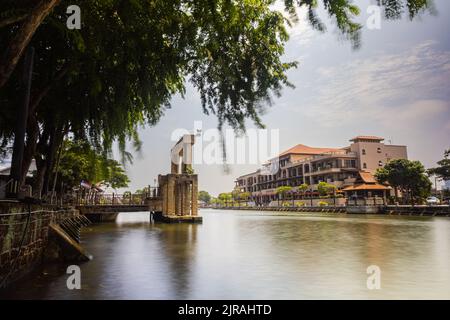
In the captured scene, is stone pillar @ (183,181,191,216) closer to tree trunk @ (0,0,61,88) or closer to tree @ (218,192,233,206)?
tree trunk @ (0,0,61,88)

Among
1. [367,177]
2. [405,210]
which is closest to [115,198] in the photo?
[405,210]

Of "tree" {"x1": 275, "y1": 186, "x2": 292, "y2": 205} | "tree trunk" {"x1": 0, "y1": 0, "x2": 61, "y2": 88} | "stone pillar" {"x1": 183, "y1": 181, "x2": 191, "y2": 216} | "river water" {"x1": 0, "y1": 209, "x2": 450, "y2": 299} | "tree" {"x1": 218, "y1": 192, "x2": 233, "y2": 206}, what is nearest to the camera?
"tree trunk" {"x1": 0, "y1": 0, "x2": 61, "y2": 88}

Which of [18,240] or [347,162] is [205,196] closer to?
[347,162]

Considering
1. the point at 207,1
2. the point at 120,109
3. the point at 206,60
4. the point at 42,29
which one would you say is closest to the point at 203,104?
the point at 206,60

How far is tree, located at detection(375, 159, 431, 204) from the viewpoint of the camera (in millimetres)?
49250

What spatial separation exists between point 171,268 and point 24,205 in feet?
16.1

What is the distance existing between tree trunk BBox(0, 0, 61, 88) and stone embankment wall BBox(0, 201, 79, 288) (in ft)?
7.48

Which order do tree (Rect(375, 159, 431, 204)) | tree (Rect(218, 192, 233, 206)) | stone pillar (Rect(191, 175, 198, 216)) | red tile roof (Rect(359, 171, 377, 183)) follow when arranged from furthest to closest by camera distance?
tree (Rect(218, 192, 233, 206)) → red tile roof (Rect(359, 171, 377, 183)) → tree (Rect(375, 159, 431, 204)) → stone pillar (Rect(191, 175, 198, 216))

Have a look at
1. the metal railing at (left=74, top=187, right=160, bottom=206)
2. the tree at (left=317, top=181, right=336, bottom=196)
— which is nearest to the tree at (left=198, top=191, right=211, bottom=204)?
the tree at (left=317, top=181, right=336, bottom=196)

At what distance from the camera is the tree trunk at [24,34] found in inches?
175

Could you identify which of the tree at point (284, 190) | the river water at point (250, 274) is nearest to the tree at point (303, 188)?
the tree at point (284, 190)

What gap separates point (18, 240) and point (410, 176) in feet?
173

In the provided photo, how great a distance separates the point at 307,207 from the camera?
67.1 metres

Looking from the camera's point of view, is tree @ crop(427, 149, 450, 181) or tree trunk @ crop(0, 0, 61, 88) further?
tree @ crop(427, 149, 450, 181)
